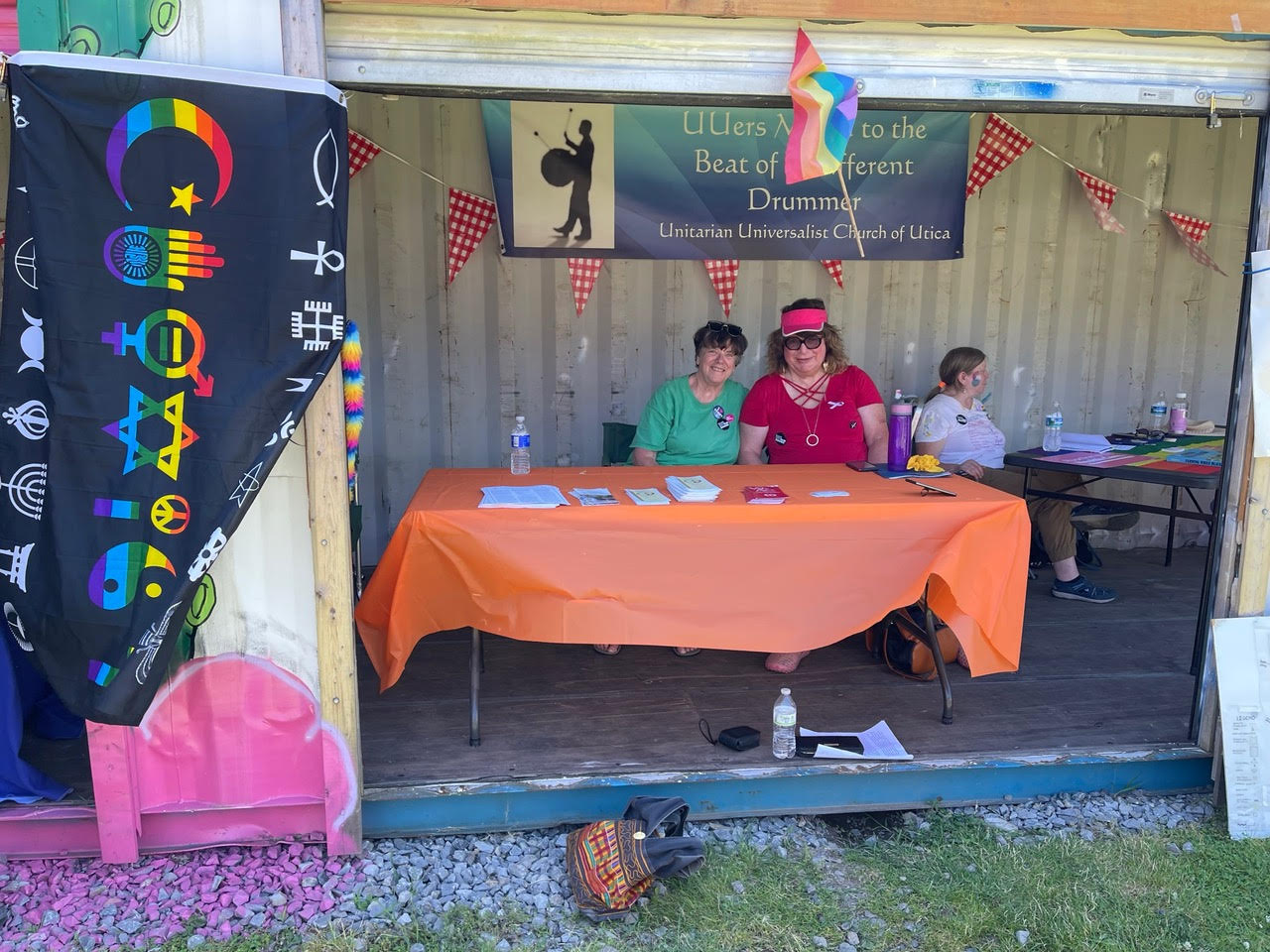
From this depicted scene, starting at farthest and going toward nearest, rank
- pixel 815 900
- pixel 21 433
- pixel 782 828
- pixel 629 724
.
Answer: pixel 629 724 < pixel 782 828 < pixel 815 900 < pixel 21 433

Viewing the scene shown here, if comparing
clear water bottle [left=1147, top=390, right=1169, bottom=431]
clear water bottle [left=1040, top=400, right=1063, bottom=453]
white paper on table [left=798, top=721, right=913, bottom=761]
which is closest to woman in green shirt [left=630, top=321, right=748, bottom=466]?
white paper on table [left=798, top=721, right=913, bottom=761]

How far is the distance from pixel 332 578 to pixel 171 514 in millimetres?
423

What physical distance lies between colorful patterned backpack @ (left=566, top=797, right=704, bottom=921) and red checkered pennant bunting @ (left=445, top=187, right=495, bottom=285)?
9.72 ft

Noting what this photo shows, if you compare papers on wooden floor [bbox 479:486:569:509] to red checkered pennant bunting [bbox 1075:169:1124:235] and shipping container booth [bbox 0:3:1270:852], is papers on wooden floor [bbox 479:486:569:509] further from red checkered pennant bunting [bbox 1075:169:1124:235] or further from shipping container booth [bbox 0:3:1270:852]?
red checkered pennant bunting [bbox 1075:169:1124:235]

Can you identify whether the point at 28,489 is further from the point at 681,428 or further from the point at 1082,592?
the point at 1082,592

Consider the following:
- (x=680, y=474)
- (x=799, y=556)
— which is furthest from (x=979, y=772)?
(x=680, y=474)

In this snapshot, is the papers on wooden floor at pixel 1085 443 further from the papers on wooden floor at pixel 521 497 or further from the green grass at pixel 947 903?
the papers on wooden floor at pixel 521 497

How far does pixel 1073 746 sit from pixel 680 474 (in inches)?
61.5

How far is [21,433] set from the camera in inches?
89.0

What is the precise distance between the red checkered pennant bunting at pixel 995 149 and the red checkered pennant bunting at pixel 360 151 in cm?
295

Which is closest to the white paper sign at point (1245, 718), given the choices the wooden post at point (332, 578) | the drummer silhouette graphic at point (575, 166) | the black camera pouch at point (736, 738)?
the black camera pouch at point (736, 738)

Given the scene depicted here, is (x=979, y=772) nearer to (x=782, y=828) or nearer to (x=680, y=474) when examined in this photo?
(x=782, y=828)

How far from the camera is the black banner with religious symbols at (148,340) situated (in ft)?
7.20

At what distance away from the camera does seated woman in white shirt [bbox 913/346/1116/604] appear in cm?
440
